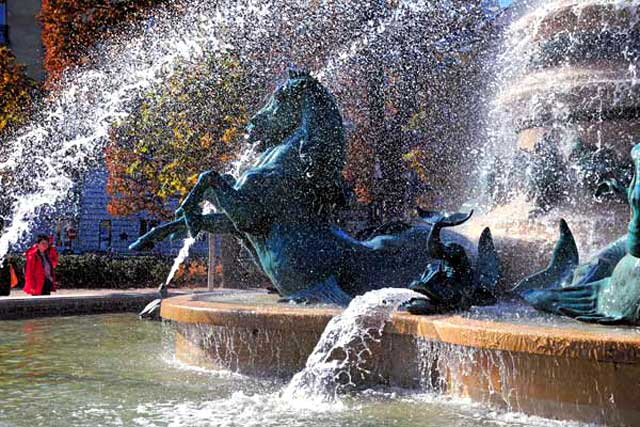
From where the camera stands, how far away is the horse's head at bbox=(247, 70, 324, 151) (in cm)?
850

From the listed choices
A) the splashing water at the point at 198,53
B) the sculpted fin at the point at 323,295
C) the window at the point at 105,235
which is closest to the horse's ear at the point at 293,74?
the sculpted fin at the point at 323,295

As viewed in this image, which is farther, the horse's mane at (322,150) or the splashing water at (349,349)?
the horse's mane at (322,150)

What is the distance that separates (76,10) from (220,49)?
11055 millimetres

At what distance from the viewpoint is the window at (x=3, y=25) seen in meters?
43.7

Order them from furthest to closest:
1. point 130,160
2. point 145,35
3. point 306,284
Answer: point 130,160 < point 145,35 < point 306,284

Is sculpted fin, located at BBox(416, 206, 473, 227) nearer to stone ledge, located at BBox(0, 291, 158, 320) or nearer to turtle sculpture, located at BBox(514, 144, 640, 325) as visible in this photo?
turtle sculpture, located at BBox(514, 144, 640, 325)

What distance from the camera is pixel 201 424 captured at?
17.5ft

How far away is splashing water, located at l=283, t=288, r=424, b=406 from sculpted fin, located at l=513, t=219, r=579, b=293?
1.27 metres

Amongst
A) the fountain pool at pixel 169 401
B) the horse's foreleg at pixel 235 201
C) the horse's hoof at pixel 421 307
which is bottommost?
the fountain pool at pixel 169 401

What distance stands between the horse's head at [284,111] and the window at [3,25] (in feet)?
125

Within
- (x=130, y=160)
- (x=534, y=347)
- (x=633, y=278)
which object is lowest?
(x=534, y=347)

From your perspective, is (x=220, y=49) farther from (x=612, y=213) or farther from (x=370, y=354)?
(x=370, y=354)

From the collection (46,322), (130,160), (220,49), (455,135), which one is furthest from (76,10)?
(46,322)

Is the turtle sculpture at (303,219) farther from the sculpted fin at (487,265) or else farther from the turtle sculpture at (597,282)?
the turtle sculpture at (597,282)
